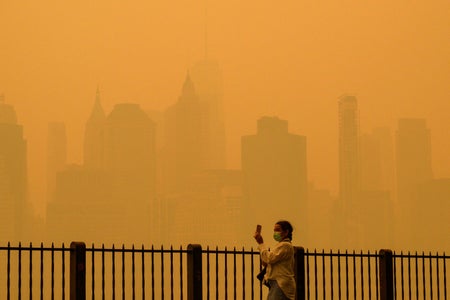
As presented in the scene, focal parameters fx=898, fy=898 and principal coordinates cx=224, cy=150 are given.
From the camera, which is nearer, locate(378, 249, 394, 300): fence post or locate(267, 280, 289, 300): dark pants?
locate(267, 280, 289, 300): dark pants

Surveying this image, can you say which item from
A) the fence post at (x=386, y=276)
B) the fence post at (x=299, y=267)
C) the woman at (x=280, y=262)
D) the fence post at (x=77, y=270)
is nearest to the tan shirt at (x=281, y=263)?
the woman at (x=280, y=262)

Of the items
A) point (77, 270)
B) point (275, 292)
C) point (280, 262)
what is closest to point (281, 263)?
point (280, 262)

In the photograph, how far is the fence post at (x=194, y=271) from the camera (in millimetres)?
14492

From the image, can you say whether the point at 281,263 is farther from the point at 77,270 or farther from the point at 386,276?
the point at 386,276

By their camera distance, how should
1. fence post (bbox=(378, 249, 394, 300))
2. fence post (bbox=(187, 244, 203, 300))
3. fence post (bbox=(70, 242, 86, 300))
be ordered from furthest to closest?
fence post (bbox=(378, 249, 394, 300))
fence post (bbox=(187, 244, 203, 300))
fence post (bbox=(70, 242, 86, 300))

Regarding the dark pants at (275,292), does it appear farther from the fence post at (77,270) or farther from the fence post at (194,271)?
the fence post at (77,270)

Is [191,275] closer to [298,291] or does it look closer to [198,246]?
[198,246]

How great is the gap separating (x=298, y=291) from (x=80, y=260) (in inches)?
141

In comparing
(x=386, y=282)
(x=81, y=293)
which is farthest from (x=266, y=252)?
(x=386, y=282)

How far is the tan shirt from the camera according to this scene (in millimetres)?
11289

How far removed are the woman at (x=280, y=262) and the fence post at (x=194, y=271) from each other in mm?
3079

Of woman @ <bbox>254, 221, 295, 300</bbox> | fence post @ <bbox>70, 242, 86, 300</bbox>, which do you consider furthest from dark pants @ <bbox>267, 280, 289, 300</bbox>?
fence post @ <bbox>70, 242, 86, 300</bbox>

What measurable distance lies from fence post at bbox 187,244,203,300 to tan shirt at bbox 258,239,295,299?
3.10m

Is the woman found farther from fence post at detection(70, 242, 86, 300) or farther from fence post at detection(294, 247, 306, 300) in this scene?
fence post at detection(70, 242, 86, 300)
